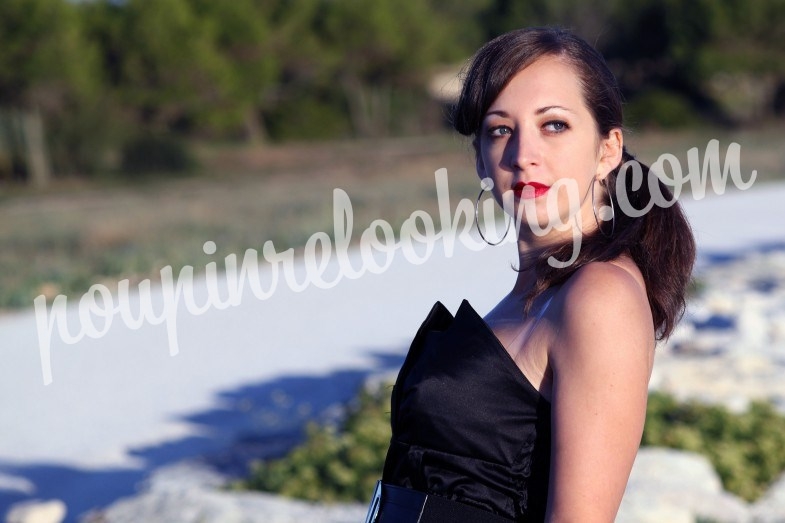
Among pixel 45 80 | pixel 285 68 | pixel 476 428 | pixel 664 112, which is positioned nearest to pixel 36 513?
pixel 476 428

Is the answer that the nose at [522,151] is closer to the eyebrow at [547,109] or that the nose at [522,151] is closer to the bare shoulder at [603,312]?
the eyebrow at [547,109]

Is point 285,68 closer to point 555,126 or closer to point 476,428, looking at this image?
point 555,126

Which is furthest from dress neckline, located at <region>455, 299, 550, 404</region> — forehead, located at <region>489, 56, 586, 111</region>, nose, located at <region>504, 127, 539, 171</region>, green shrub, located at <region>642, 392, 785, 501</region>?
green shrub, located at <region>642, 392, 785, 501</region>

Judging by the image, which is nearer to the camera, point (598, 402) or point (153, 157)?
point (598, 402)

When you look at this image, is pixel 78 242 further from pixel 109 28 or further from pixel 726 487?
pixel 109 28

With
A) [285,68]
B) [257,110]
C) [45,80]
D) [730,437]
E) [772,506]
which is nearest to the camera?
[772,506]

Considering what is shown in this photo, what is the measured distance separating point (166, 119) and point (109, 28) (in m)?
3.28

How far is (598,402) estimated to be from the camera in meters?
1.59

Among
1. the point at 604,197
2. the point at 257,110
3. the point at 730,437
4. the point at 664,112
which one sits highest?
the point at 257,110

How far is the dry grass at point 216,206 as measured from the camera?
11320 millimetres

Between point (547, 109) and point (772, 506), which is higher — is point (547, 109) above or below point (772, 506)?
above

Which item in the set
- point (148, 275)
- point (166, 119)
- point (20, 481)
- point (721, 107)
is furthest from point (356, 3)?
point (20, 481)

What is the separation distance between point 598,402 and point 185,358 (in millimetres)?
6008

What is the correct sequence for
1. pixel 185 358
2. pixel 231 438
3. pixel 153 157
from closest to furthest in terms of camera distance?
pixel 231 438, pixel 185 358, pixel 153 157
